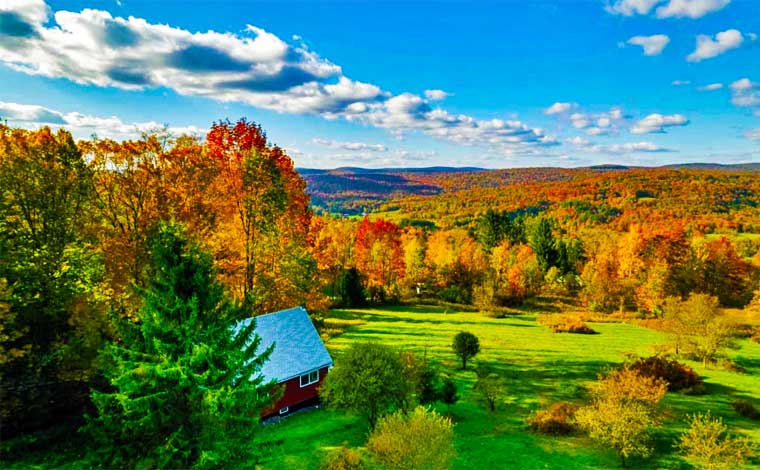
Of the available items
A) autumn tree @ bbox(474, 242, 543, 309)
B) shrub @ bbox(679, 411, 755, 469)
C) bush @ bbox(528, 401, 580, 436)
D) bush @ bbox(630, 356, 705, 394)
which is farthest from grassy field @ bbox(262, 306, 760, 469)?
autumn tree @ bbox(474, 242, 543, 309)

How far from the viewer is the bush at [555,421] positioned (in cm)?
2723

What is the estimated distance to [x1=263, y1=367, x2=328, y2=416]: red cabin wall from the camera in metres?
28.1

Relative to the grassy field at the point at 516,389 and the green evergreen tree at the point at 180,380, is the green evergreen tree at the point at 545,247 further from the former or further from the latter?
the green evergreen tree at the point at 180,380

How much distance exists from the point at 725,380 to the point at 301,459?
1566 inches

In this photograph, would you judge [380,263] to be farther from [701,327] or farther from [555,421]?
[555,421]

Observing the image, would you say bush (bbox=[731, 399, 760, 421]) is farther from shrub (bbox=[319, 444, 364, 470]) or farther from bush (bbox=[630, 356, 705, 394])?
shrub (bbox=[319, 444, 364, 470])

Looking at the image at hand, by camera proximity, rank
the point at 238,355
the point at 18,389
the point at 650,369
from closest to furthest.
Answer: the point at 238,355 < the point at 18,389 < the point at 650,369

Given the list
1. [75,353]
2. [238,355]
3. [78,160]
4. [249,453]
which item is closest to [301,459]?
[249,453]

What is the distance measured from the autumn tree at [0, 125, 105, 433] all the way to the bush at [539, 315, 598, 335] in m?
55.0

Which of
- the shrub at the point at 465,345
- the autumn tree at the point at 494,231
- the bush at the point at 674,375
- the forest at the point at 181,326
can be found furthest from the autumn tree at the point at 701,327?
the autumn tree at the point at 494,231

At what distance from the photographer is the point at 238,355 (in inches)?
672

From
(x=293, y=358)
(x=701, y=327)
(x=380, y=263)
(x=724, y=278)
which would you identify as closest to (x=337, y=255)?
(x=380, y=263)

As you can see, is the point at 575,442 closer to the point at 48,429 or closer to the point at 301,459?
the point at 301,459

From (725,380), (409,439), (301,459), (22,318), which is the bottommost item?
(725,380)
